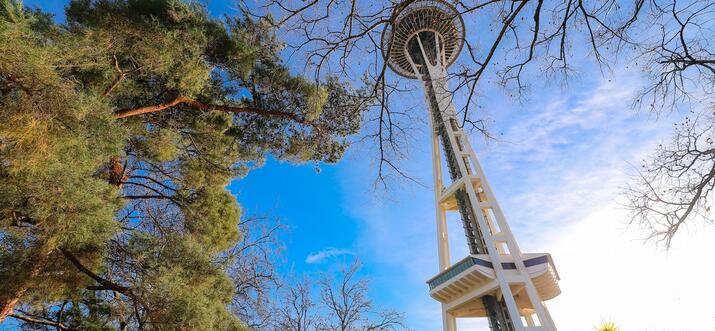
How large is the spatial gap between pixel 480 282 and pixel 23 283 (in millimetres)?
18516

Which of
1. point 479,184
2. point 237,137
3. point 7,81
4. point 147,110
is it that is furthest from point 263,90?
point 479,184

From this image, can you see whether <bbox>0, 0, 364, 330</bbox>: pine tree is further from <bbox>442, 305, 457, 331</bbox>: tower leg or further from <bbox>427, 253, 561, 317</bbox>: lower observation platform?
<bbox>442, 305, 457, 331</bbox>: tower leg

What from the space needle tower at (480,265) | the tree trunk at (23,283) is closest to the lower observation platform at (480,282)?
the space needle tower at (480,265)

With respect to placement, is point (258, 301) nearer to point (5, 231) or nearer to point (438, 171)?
point (5, 231)

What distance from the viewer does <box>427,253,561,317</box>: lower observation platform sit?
18594 millimetres

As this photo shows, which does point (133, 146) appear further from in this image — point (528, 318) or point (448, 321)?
point (528, 318)

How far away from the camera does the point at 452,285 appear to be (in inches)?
781

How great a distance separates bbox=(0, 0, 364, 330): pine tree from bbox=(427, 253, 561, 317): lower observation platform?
14.3 m

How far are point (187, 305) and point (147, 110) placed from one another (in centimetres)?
283

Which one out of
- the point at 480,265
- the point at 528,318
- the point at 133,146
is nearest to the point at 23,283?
the point at 133,146

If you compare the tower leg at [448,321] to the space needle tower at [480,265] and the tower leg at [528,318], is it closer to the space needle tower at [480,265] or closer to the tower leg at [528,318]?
the space needle tower at [480,265]

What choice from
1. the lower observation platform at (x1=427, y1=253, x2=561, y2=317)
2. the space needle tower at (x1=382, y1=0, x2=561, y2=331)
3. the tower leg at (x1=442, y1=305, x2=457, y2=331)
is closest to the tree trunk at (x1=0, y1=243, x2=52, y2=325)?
the space needle tower at (x1=382, y1=0, x2=561, y2=331)

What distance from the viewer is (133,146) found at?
645cm

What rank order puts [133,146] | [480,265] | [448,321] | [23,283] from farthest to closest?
[448,321] → [480,265] → [133,146] → [23,283]
